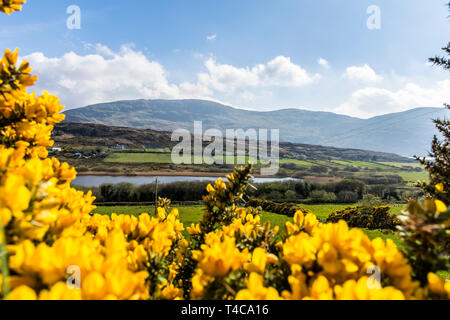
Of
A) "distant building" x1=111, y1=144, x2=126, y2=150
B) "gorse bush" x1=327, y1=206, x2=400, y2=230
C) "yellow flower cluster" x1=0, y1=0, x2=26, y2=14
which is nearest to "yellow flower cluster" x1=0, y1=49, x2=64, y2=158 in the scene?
"yellow flower cluster" x1=0, y1=0, x2=26, y2=14

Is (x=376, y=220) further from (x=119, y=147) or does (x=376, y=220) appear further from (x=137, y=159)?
(x=119, y=147)

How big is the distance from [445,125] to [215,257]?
594cm

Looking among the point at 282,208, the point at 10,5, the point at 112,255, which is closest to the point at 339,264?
the point at 112,255

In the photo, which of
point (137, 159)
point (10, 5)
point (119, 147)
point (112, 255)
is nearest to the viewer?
point (112, 255)

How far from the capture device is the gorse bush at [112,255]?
77cm

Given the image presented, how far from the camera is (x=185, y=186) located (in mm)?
27875

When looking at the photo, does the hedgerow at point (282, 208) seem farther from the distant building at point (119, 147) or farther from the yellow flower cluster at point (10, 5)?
the distant building at point (119, 147)

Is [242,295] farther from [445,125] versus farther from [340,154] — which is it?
[340,154]

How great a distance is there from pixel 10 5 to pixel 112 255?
59.4 inches

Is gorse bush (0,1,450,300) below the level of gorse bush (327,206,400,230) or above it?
above

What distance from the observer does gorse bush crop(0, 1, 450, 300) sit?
0.77 metres

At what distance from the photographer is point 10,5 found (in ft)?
4.19

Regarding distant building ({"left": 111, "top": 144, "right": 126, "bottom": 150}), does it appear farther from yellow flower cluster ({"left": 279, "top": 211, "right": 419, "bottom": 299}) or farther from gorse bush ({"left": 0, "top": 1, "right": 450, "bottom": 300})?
yellow flower cluster ({"left": 279, "top": 211, "right": 419, "bottom": 299})
